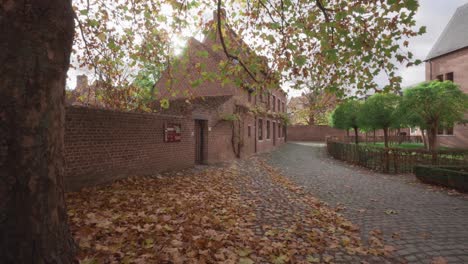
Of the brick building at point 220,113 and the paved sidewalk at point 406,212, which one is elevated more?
the brick building at point 220,113

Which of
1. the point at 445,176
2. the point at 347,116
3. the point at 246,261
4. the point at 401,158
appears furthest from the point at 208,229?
the point at 347,116

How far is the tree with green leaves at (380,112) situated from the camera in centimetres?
1862

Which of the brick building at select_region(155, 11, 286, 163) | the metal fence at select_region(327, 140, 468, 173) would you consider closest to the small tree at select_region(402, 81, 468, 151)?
the metal fence at select_region(327, 140, 468, 173)

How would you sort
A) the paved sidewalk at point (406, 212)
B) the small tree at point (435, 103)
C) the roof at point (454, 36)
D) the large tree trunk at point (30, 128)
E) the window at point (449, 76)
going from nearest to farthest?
the large tree trunk at point (30, 128) < the paved sidewalk at point (406, 212) < the small tree at point (435, 103) < the roof at point (454, 36) < the window at point (449, 76)

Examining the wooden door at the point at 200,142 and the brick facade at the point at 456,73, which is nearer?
the wooden door at the point at 200,142

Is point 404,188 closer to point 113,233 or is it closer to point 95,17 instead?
point 113,233

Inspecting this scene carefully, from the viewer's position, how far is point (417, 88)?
1622 cm

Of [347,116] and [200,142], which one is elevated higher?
[347,116]

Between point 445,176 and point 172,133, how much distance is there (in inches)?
375

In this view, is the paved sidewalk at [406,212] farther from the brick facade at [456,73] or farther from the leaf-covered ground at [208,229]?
the brick facade at [456,73]

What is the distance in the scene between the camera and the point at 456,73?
23.5 m

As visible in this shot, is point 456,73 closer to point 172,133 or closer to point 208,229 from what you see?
point 172,133

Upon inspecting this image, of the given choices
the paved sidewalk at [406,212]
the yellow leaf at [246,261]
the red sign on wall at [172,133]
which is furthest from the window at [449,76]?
the yellow leaf at [246,261]

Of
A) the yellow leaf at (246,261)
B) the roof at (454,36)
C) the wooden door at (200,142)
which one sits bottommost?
the yellow leaf at (246,261)
